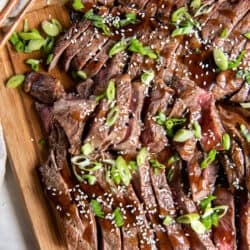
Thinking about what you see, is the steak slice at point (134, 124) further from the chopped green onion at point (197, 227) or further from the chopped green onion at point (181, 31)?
the chopped green onion at point (197, 227)

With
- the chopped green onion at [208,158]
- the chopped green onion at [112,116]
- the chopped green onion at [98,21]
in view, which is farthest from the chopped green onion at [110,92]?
the chopped green onion at [208,158]

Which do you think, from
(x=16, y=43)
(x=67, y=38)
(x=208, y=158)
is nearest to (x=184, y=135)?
(x=208, y=158)

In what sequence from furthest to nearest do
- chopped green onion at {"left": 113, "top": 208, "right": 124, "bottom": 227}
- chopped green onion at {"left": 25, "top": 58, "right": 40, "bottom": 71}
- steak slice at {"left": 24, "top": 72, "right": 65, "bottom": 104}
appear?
chopped green onion at {"left": 25, "top": 58, "right": 40, "bottom": 71} < steak slice at {"left": 24, "top": 72, "right": 65, "bottom": 104} < chopped green onion at {"left": 113, "top": 208, "right": 124, "bottom": 227}

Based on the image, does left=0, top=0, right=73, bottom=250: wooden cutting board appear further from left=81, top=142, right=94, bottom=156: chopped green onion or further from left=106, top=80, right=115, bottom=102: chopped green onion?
left=106, top=80, right=115, bottom=102: chopped green onion

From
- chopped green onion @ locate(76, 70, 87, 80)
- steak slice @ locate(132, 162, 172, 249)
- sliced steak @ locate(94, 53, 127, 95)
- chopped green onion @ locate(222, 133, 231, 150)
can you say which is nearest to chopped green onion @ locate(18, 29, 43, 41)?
chopped green onion @ locate(76, 70, 87, 80)

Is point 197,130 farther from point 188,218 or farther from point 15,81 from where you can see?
point 15,81
